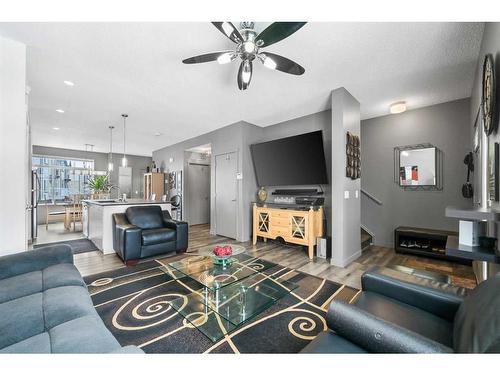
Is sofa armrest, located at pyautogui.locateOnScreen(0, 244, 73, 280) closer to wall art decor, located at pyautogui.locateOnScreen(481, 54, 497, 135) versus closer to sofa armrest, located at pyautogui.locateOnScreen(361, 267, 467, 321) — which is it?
sofa armrest, located at pyautogui.locateOnScreen(361, 267, 467, 321)

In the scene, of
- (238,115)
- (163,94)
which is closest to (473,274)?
(238,115)

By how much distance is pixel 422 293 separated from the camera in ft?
4.19

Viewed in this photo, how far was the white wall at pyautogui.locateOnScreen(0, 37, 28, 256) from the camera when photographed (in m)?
1.97

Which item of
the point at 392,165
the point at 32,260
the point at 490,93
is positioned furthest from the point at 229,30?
the point at 392,165

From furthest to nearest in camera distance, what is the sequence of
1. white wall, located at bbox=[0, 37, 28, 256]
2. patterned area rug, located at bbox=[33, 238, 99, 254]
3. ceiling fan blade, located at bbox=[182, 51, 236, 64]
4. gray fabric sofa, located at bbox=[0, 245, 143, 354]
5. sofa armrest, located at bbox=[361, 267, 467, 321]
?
patterned area rug, located at bbox=[33, 238, 99, 254], white wall, located at bbox=[0, 37, 28, 256], ceiling fan blade, located at bbox=[182, 51, 236, 64], sofa armrest, located at bbox=[361, 267, 467, 321], gray fabric sofa, located at bbox=[0, 245, 143, 354]

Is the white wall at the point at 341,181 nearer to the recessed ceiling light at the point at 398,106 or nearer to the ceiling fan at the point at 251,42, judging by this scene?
the recessed ceiling light at the point at 398,106

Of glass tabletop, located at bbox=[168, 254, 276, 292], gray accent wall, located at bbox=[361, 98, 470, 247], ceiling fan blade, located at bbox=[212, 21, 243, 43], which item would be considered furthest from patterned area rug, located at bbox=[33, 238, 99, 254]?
gray accent wall, located at bbox=[361, 98, 470, 247]

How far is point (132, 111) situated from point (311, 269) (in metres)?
4.16

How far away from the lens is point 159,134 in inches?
221

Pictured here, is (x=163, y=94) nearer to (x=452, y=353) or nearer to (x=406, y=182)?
(x=452, y=353)

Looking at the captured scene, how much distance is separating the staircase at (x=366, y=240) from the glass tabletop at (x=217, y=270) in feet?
8.28

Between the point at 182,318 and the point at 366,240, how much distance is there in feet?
11.8

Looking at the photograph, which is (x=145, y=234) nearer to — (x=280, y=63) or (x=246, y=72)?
(x=246, y=72)

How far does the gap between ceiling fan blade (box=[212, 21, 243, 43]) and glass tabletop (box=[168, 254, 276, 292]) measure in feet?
6.73
